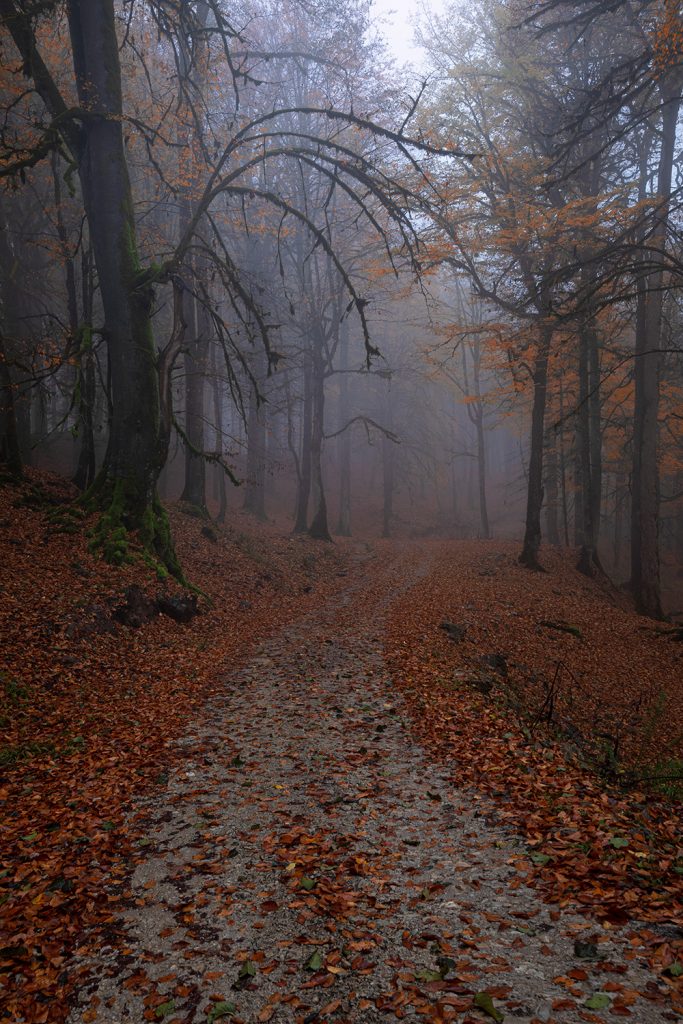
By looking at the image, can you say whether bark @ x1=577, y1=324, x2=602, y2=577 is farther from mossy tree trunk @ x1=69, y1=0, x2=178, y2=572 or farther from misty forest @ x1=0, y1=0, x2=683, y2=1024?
mossy tree trunk @ x1=69, y1=0, x2=178, y2=572

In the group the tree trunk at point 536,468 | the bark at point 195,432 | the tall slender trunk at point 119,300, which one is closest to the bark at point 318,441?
the bark at point 195,432

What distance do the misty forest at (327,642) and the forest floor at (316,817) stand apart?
0.03 m

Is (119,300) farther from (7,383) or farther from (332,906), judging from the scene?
(332,906)

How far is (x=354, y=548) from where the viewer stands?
21344mm

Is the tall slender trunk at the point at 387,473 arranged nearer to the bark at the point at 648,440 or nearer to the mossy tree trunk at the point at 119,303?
the bark at the point at 648,440

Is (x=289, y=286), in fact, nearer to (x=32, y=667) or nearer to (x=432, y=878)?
(x=32, y=667)

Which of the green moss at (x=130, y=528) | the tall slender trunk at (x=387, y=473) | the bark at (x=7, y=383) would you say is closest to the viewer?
the green moss at (x=130, y=528)

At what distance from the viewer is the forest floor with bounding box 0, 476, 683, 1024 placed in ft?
10.3

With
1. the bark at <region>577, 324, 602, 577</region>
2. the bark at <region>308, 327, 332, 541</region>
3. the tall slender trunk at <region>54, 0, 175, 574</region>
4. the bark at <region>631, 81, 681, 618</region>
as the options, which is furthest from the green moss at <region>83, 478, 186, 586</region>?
the bark at <region>577, 324, 602, 577</region>

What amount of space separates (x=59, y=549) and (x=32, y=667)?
305cm

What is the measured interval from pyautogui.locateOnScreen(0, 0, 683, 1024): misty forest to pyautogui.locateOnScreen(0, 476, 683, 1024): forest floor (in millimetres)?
27

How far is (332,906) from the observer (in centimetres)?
372

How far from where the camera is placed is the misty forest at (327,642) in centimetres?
340

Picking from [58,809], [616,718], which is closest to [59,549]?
[58,809]
